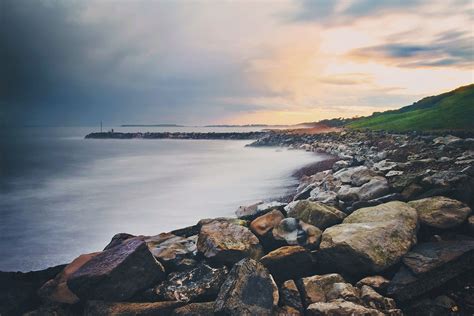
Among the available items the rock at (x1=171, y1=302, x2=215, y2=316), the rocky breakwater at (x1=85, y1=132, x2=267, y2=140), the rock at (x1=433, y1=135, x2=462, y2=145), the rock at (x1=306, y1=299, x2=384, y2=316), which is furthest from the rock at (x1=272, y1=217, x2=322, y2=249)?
the rocky breakwater at (x1=85, y1=132, x2=267, y2=140)

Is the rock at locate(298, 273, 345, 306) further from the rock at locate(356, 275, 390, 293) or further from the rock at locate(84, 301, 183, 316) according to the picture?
the rock at locate(84, 301, 183, 316)

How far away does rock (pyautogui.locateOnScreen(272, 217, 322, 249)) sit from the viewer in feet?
20.7

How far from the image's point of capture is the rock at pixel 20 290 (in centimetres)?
577

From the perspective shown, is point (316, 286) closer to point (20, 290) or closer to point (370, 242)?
point (370, 242)

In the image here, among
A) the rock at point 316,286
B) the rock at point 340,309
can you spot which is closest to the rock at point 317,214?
the rock at point 316,286

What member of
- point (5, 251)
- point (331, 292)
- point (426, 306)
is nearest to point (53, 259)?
point (5, 251)

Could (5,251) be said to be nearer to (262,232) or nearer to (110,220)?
(110,220)

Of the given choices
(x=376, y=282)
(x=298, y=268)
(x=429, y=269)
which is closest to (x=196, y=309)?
(x=298, y=268)

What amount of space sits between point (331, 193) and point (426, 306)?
450cm

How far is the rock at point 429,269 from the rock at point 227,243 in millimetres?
2505

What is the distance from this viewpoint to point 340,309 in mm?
4574

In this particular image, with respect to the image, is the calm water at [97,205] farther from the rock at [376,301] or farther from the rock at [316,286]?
the rock at [376,301]

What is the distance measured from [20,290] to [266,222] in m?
5.00

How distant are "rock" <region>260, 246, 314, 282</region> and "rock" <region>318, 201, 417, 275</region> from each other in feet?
1.00
